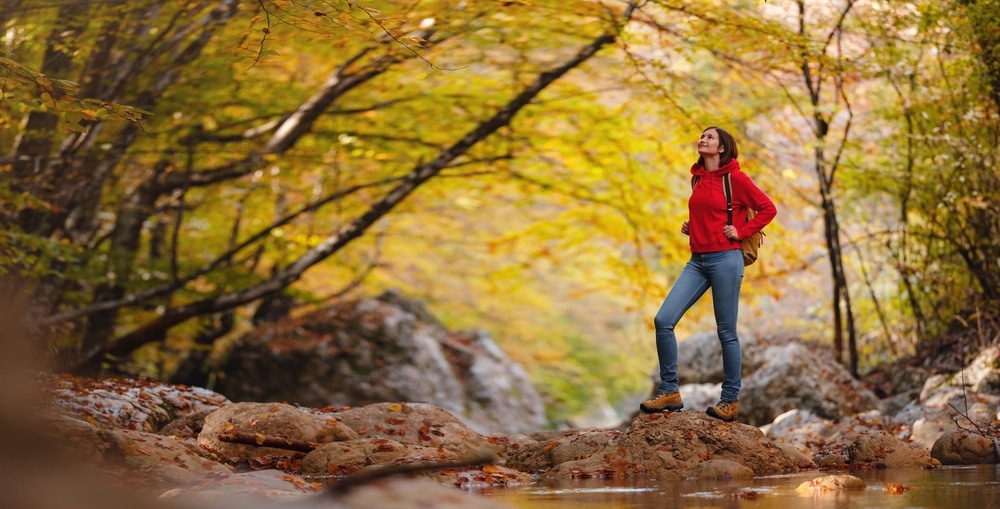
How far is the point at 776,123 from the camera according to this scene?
11.9m

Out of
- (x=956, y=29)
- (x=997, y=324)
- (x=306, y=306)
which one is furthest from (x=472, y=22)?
(x=306, y=306)

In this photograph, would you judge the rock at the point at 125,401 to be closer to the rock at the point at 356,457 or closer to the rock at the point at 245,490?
the rock at the point at 356,457

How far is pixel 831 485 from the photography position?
4.86 metres

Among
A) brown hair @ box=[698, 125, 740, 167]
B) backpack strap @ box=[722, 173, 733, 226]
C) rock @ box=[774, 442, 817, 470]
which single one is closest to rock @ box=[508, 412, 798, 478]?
rock @ box=[774, 442, 817, 470]

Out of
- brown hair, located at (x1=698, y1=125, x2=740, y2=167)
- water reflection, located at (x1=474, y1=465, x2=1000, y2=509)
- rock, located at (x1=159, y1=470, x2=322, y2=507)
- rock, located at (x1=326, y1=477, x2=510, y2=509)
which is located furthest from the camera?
brown hair, located at (x1=698, y1=125, x2=740, y2=167)

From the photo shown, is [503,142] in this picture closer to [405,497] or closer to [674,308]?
[674,308]

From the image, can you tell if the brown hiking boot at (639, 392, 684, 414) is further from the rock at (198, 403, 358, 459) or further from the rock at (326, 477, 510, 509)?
the rock at (326, 477, 510, 509)

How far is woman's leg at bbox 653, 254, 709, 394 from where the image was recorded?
6.20m

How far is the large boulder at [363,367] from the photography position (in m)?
14.9

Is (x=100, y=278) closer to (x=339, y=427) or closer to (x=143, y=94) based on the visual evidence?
(x=143, y=94)

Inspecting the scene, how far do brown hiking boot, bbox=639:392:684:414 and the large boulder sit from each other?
8.87 meters

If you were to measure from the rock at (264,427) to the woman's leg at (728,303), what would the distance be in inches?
109

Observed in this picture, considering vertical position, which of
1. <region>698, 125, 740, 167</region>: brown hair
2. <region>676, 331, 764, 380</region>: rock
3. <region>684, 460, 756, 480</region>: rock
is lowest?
<region>684, 460, 756, 480</region>: rock

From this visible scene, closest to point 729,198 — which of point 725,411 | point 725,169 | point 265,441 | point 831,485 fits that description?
point 725,169
